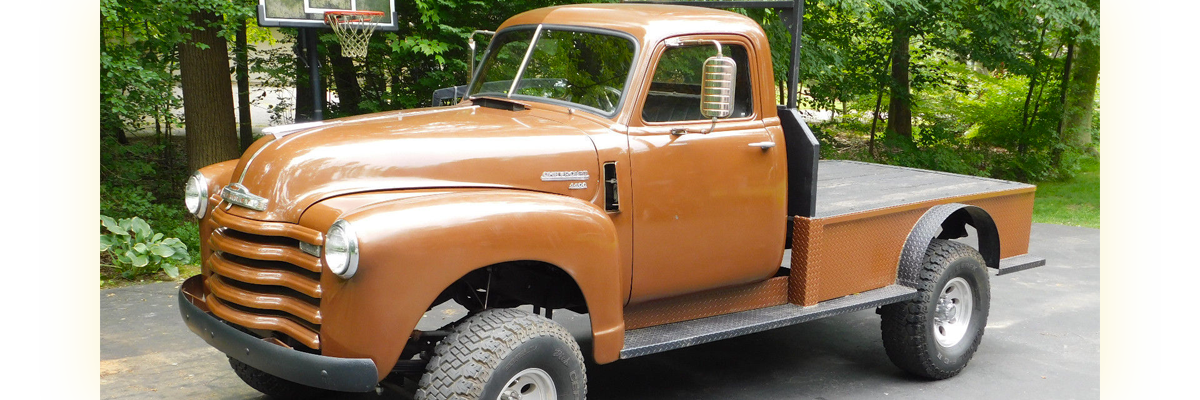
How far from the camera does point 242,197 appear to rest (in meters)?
4.05

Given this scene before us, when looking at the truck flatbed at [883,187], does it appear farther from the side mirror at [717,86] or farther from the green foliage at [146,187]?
the green foliage at [146,187]

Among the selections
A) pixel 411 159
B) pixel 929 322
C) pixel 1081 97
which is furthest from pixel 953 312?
pixel 1081 97

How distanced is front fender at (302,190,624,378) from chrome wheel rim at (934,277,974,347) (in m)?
2.81

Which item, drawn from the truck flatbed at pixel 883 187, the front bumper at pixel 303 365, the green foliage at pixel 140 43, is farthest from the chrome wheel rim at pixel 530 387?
the green foliage at pixel 140 43

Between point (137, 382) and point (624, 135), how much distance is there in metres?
3.07

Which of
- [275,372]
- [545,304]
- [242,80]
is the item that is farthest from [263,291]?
[242,80]

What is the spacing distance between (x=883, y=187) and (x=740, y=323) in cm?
192

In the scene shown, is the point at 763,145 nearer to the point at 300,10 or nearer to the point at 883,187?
the point at 883,187

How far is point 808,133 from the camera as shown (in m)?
5.37

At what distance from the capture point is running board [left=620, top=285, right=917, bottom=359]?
4.70 m

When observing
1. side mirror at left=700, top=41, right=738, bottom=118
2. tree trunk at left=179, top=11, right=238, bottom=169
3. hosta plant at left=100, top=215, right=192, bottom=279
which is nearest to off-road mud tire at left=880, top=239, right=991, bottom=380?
side mirror at left=700, top=41, right=738, bottom=118

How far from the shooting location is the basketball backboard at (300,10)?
701 centimetres

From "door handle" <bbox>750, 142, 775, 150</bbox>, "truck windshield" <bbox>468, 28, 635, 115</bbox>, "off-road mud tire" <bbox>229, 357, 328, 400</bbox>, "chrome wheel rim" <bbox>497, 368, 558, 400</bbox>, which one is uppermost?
"truck windshield" <bbox>468, 28, 635, 115</bbox>

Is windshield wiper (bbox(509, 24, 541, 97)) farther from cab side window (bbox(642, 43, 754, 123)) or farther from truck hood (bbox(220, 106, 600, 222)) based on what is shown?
cab side window (bbox(642, 43, 754, 123))
